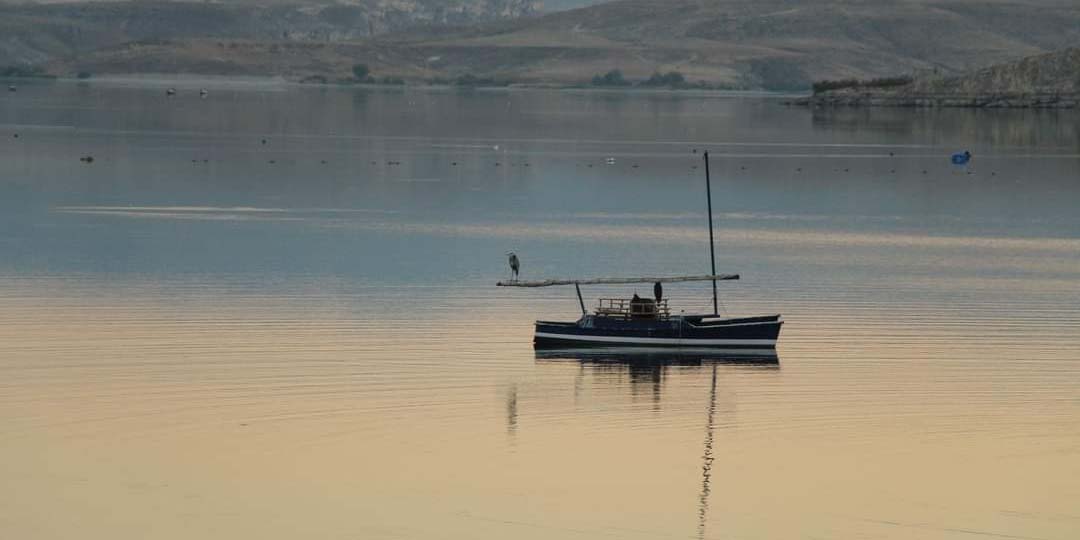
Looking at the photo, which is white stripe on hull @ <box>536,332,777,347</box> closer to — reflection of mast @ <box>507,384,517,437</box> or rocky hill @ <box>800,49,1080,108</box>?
reflection of mast @ <box>507,384,517,437</box>

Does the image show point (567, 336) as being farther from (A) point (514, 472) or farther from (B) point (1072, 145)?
(B) point (1072, 145)

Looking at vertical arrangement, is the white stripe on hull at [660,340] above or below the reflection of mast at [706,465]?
above

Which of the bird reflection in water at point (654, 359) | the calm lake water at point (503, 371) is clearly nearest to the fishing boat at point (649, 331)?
the bird reflection in water at point (654, 359)

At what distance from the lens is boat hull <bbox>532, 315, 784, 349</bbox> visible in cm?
3666

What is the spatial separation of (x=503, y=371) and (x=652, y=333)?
11.6 ft

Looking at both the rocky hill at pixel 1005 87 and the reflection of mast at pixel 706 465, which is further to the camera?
the rocky hill at pixel 1005 87

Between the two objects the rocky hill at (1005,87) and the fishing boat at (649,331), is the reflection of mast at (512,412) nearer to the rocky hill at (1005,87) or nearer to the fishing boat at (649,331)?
the fishing boat at (649,331)

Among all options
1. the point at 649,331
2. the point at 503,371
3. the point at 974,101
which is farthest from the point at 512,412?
the point at 974,101

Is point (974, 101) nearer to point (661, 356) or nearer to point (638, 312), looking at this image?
point (638, 312)

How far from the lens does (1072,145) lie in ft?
386

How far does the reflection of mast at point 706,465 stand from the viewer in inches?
976

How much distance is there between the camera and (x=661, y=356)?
120 ft

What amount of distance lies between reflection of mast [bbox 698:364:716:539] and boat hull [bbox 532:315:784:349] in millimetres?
3146

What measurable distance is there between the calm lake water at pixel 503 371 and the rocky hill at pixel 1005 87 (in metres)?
107
